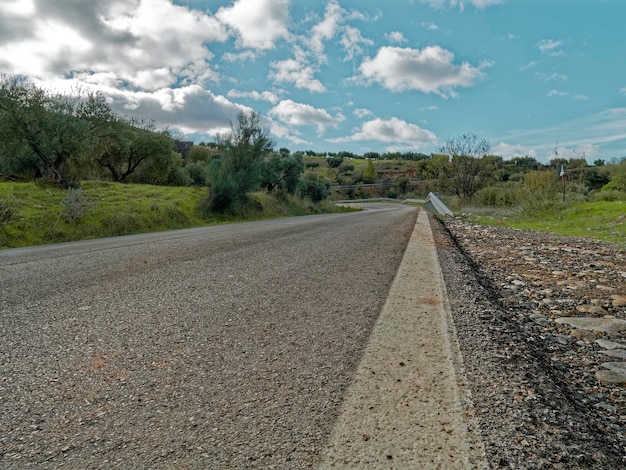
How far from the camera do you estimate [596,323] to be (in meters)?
2.57

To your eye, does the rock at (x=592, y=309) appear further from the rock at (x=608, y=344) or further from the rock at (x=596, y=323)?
the rock at (x=608, y=344)

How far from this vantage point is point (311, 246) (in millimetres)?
5730

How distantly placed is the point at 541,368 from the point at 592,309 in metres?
1.69

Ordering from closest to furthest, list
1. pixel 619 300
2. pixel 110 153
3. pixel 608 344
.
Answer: pixel 608 344 < pixel 619 300 < pixel 110 153

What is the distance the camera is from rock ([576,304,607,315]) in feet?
9.35

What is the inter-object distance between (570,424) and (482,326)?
0.90 metres

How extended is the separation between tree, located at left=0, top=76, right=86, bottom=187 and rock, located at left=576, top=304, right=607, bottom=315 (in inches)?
777

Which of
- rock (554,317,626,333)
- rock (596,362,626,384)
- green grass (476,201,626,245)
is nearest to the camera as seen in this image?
rock (596,362,626,384)

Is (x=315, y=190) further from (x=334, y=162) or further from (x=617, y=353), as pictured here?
(x=334, y=162)

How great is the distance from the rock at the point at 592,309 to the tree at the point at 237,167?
17.9m

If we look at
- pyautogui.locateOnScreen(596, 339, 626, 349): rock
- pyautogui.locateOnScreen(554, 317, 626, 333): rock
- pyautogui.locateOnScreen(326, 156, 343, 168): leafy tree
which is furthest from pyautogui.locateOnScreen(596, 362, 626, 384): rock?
pyautogui.locateOnScreen(326, 156, 343, 168): leafy tree

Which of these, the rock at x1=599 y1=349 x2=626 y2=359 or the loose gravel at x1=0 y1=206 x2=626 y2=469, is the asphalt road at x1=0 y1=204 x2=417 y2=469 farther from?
the rock at x1=599 y1=349 x2=626 y2=359

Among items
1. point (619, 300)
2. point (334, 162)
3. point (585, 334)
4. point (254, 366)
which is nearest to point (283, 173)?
point (619, 300)

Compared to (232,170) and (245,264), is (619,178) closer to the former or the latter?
(232,170)
